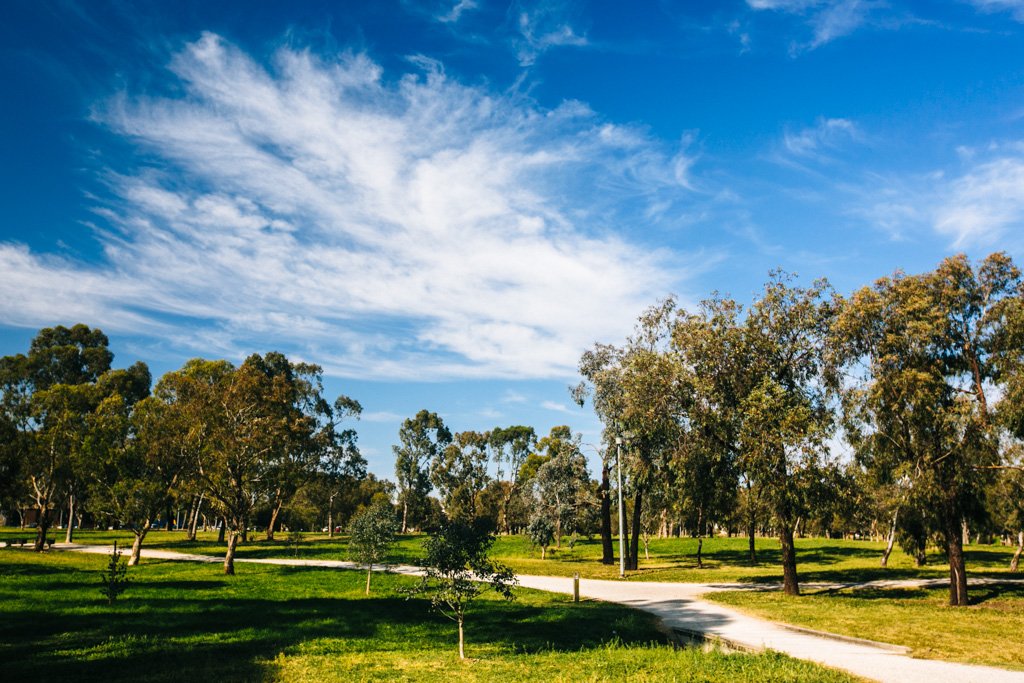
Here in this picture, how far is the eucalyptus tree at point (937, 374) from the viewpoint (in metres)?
22.3

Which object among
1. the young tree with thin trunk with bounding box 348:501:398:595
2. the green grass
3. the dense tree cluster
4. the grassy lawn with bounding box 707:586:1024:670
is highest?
the dense tree cluster

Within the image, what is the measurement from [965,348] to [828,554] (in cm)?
3255

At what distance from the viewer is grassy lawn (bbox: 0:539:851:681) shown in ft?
40.6

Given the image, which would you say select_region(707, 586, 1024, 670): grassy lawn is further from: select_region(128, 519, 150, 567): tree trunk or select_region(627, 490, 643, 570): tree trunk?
select_region(128, 519, 150, 567): tree trunk

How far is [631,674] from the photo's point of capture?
11.8m

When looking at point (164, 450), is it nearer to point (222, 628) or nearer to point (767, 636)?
point (222, 628)

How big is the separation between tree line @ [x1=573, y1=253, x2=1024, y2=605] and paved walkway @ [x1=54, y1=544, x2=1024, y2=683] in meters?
4.85

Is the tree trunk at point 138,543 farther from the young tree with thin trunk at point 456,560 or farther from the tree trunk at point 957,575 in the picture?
the tree trunk at point 957,575

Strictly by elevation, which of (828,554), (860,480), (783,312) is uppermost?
(783,312)

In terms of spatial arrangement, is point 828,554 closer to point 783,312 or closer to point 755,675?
point 783,312

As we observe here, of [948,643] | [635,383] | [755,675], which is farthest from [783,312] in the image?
[755,675]

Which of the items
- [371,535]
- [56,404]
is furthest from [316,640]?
[56,404]

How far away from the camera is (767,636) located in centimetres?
1627

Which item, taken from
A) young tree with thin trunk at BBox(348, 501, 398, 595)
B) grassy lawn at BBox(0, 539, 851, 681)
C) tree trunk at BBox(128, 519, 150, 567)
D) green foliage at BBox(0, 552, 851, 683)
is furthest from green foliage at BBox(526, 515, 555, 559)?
tree trunk at BBox(128, 519, 150, 567)
